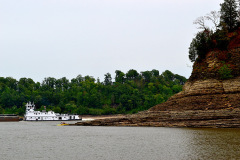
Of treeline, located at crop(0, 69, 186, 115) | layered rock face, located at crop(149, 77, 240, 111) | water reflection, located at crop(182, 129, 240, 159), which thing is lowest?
water reflection, located at crop(182, 129, 240, 159)

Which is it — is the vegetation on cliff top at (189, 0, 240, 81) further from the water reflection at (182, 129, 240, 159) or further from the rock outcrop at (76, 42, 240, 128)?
the water reflection at (182, 129, 240, 159)

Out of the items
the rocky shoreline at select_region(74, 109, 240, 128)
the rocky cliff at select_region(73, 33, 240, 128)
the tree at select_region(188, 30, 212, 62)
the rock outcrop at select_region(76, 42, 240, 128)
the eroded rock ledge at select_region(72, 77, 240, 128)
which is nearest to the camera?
the rocky shoreline at select_region(74, 109, 240, 128)

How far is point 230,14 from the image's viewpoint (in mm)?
81375

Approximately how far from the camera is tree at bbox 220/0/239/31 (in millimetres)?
81125

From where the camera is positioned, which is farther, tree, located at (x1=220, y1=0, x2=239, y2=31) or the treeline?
the treeline

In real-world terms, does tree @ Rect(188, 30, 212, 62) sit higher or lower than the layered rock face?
higher

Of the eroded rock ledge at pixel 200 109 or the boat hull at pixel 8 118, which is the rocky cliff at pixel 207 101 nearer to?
the eroded rock ledge at pixel 200 109

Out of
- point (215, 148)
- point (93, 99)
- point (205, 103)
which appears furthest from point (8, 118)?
point (215, 148)

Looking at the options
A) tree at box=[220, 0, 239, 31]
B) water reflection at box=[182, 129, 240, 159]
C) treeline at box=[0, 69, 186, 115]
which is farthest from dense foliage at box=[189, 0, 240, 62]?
treeline at box=[0, 69, 186, 115]

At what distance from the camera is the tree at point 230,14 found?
8112cm

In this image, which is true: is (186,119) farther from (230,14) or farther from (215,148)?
(230,14)

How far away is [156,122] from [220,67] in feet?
71.7

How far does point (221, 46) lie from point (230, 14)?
11.6m

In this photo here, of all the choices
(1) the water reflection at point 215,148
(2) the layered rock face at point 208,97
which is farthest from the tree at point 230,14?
(1) the water reflection at point 215,148
